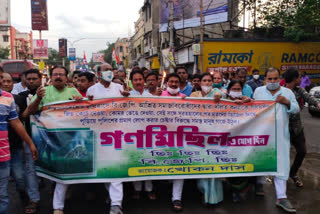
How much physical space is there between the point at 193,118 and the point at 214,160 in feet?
2.04

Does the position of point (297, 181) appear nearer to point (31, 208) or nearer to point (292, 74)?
point (292, 74)

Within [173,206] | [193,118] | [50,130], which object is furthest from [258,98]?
[50,130]

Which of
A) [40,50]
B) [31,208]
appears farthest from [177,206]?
[40,50]

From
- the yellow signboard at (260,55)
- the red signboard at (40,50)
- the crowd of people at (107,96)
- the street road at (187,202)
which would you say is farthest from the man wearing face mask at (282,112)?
the red signboard at (40,50)

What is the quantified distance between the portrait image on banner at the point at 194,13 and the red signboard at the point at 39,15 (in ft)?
26.8

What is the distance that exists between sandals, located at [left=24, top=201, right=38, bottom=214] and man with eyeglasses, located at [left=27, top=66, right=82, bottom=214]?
0.33 m

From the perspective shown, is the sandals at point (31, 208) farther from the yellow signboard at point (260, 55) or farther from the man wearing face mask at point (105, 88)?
the yellow signboard at point (260, 55)

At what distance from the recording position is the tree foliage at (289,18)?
1653cm

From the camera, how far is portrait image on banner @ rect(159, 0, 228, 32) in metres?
20.6

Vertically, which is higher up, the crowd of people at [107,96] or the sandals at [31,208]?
the crowd of people at [107,96]

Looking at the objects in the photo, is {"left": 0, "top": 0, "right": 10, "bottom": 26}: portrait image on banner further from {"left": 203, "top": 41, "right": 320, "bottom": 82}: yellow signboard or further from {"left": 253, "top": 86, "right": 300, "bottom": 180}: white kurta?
{"left": 253, "top": 86, "right": 300, "bottom": 180}: white kurta

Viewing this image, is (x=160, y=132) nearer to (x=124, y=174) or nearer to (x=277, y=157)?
(x=124, y=174)

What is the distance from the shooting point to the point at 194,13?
2256 centimetres

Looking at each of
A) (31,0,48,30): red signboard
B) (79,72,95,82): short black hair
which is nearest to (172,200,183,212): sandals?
(79,72,95,82): short black hair
